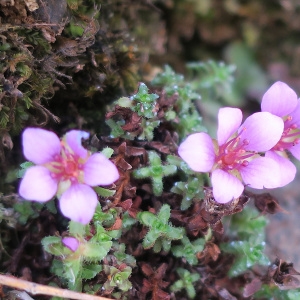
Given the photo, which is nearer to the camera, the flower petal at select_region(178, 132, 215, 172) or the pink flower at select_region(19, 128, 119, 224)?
the pink flower at select_region(19, 128, 119, 224)

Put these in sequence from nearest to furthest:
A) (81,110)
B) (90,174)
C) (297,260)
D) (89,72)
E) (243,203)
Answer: (90,174) → (243,203) → (89,72) → (81,110) → (297,260)

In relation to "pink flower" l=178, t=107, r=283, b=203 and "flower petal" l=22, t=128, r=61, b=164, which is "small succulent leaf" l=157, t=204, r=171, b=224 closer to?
"pink flower" l=178, t=107, r=283, b=203

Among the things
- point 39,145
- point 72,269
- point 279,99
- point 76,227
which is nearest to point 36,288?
point 72,269

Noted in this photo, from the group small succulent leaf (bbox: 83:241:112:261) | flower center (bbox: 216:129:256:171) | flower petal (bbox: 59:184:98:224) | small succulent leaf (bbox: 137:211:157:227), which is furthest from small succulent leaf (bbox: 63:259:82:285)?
flower center (bbox: 216:129:256:171)

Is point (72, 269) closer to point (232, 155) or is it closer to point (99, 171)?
point (99, 171)

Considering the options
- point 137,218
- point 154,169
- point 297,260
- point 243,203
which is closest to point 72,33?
point 154,169

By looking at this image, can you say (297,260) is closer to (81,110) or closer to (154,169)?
(154,169)
